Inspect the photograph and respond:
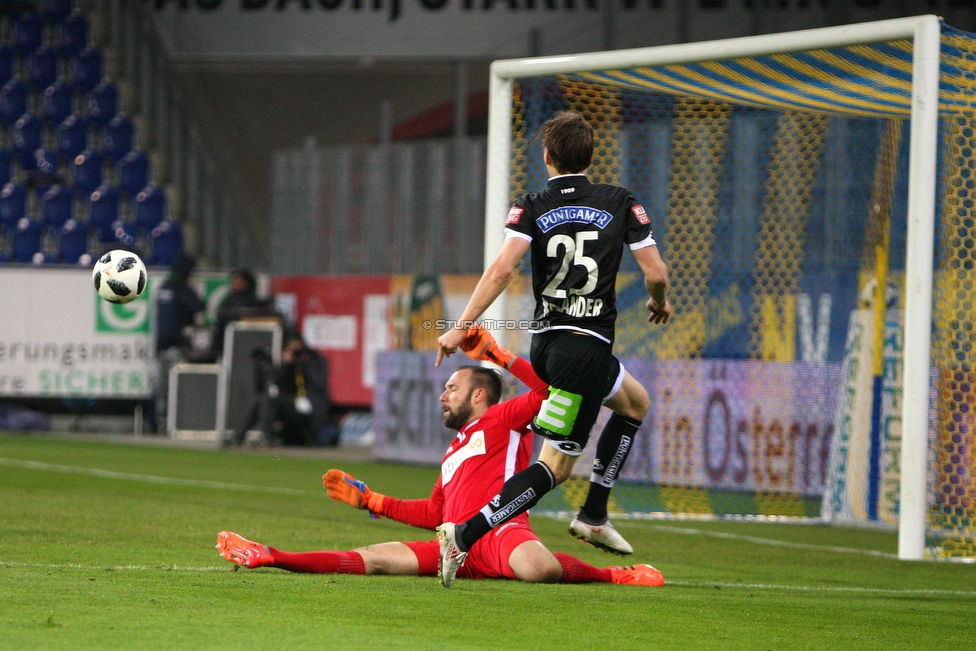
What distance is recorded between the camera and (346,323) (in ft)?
53.5

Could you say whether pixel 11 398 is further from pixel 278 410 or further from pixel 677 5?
pixel 677 5

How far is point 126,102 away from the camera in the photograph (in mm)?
19359

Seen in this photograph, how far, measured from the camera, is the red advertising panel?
15953 millimetres

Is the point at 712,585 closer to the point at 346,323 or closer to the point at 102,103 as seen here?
the point at 346,323

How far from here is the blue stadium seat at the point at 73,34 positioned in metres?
19.2

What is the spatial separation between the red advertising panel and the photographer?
1.32 feet

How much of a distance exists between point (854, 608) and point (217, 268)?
592 inches

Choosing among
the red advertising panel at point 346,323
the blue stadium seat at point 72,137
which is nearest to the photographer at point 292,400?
the red advertising panel at point 346,323

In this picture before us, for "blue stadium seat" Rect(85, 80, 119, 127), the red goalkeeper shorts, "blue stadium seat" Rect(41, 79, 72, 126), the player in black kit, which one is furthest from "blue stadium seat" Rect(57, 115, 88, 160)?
the player in black kit

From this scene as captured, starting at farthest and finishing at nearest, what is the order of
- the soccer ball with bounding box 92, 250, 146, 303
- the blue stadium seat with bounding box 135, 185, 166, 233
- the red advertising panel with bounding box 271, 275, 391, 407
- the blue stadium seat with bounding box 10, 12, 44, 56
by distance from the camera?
the blue stadium seat with bounding box 10, 12, 44, 56
the blue stadium seat with bounding box 135, 185, 166, 233
the red advertising panel with bounding box 271, 275, 391, 407
the soccer ball with bounding box 92, 250, 146, 303

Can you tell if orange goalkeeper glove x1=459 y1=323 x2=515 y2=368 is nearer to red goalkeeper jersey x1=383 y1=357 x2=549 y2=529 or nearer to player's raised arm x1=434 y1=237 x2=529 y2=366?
red goalkeeper jersey x1=383 y1=357 x2=549 y2=529

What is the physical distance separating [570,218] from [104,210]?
1434 cm

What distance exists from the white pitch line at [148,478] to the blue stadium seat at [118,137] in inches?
313

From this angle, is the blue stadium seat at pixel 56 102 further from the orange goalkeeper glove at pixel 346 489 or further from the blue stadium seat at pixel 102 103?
the orange goalkeeper glove at pixel 346 489
